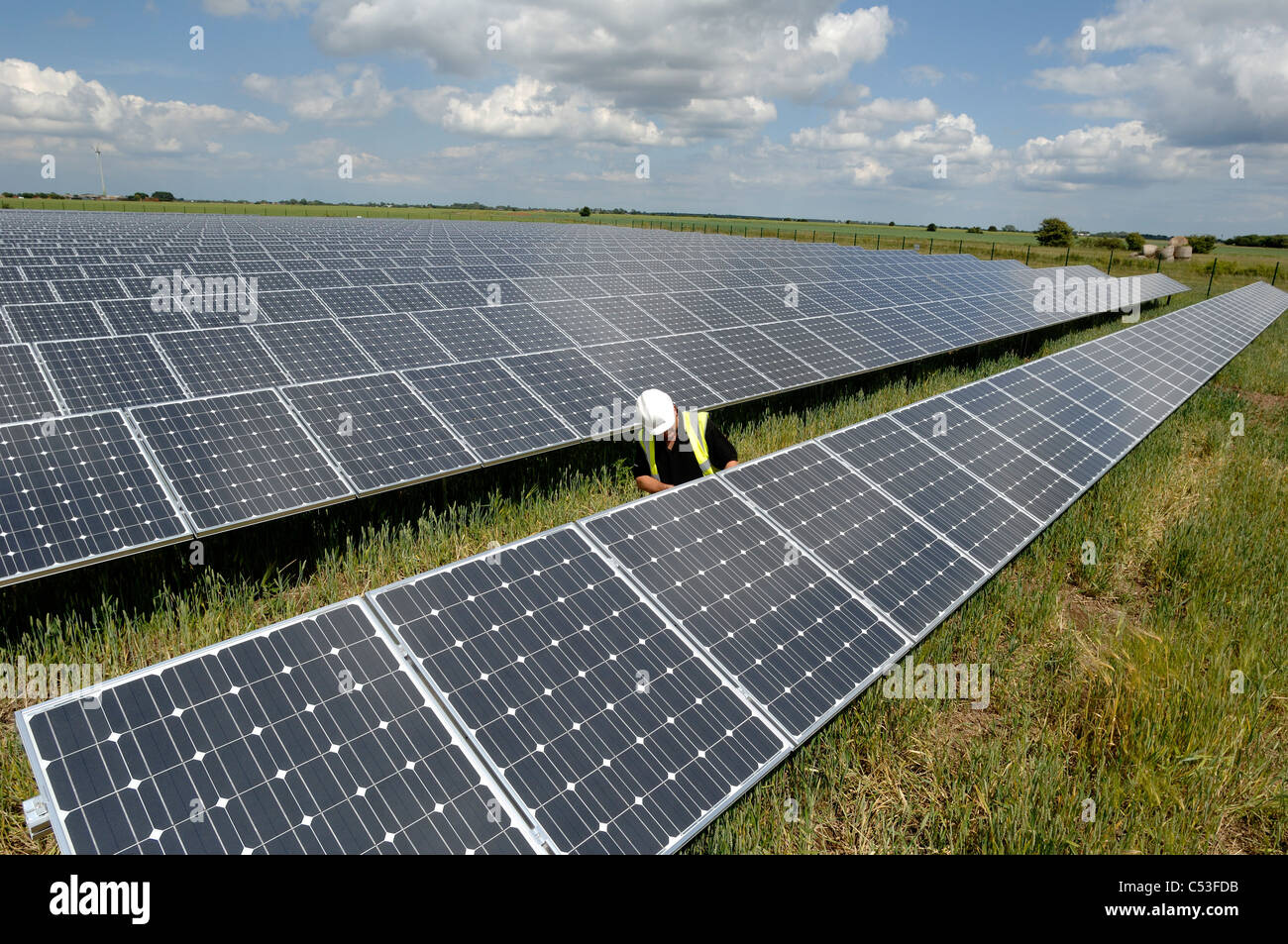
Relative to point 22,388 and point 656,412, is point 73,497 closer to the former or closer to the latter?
point 22,388

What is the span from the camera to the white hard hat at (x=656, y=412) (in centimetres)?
812

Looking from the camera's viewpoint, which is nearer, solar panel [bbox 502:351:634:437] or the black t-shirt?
the black t-shirt

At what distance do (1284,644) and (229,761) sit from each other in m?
9.21

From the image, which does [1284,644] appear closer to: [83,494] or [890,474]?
[890,474]

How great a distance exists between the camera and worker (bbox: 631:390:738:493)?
815cm

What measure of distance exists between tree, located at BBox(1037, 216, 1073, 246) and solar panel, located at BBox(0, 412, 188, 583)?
10436cm

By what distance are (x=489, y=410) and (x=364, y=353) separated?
3.38m

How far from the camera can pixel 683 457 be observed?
8.44 metres

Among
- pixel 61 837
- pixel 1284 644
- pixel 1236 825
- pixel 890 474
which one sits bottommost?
pixel 1236 825

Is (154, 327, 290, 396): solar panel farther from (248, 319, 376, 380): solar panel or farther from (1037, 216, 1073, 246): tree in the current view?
(1037, 216, 1073, 246): tree

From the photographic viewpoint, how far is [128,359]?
10.4 metres

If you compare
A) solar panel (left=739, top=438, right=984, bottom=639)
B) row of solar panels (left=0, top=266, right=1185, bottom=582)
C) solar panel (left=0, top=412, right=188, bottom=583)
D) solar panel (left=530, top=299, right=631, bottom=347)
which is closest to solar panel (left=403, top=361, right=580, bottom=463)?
row of solar panels (left=0, top=266, right=1185, bottom=582)

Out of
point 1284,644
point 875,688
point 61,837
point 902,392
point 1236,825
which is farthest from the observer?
point 902,392
